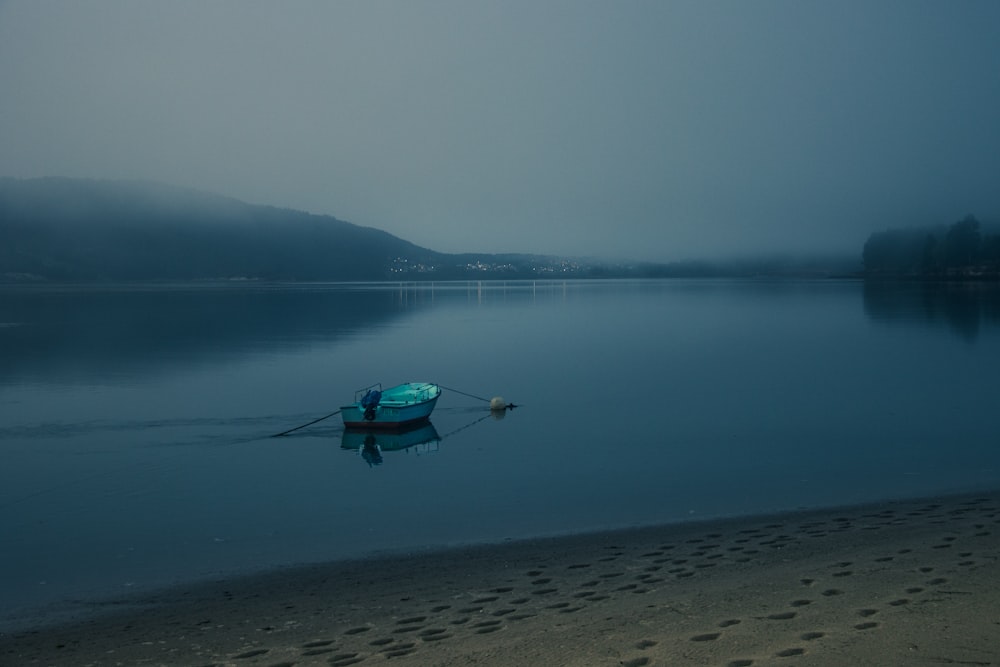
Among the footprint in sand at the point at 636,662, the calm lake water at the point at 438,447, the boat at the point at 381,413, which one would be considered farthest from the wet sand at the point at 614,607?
the boat at the point at 381,413

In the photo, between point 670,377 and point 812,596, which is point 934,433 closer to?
point 670,377

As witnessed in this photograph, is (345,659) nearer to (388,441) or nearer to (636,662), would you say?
(636,662)

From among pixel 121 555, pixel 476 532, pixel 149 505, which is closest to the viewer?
pixel 121 555

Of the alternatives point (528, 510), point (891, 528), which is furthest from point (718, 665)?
point (528, 510)

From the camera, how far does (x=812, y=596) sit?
23.8 feet

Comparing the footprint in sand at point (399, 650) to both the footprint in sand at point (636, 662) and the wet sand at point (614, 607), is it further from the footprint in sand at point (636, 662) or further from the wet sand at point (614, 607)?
the footprint in sand at point (636, 662)

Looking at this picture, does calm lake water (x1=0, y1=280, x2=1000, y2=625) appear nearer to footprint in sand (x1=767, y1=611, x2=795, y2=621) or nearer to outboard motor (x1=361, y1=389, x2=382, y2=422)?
outboard motor (x1=361, y1=389, x2=382, y2=422)

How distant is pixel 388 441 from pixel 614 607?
13637 mm

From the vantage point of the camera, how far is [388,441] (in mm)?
20656

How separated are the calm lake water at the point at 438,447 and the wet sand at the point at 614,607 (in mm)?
1454

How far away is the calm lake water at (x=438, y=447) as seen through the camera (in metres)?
12.4

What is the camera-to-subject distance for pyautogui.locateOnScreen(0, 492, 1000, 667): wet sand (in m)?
6.04

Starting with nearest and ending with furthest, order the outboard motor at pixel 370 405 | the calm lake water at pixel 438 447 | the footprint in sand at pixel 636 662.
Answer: the footprint in sand at pixel 636 662
the calm lake water at pixel 438 447
the outboard motor at pixel 370 405

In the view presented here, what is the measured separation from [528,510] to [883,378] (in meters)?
21.6
